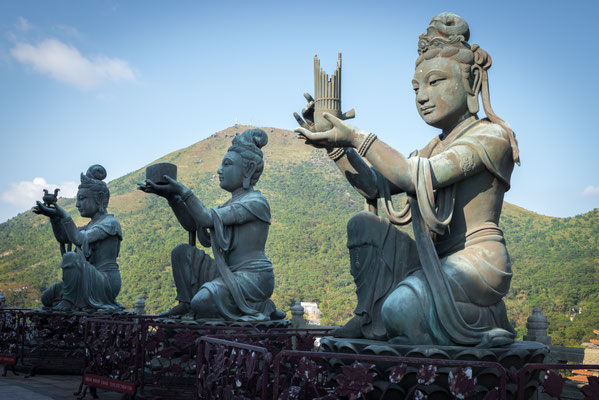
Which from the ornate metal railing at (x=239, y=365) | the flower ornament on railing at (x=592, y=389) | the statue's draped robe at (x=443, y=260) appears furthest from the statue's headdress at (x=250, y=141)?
the flower ornament on railing at (x=592, y=389)

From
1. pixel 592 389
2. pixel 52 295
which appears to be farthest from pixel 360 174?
pixel 52 295

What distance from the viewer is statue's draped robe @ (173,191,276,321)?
20.0 feet

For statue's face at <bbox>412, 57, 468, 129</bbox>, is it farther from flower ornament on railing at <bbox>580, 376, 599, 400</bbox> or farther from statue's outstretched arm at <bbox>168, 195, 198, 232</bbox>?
statue's outstretched arm at <bbox>168, 195, 198, 232</bbox>

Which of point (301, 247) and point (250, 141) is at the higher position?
point (301, 247)

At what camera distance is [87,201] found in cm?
871

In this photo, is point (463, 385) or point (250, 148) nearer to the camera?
point (463, 385)

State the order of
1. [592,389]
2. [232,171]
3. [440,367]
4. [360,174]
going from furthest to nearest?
[232,171]
[360,174]
[440,367]
[592,389]

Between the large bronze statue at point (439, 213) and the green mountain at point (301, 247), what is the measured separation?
10703 mm

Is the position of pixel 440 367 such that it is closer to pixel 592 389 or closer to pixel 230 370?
pixel 592 389

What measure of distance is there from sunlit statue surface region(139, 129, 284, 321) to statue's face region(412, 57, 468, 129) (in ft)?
9.04

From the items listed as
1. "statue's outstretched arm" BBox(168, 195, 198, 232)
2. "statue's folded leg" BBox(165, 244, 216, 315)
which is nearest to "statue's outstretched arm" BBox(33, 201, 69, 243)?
"statue's outstretched arm" BBox(168, 195, 198, 232)

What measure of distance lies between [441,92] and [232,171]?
310 centimetres

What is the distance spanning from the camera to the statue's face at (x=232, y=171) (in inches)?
259

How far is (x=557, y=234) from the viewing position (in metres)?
27.2
